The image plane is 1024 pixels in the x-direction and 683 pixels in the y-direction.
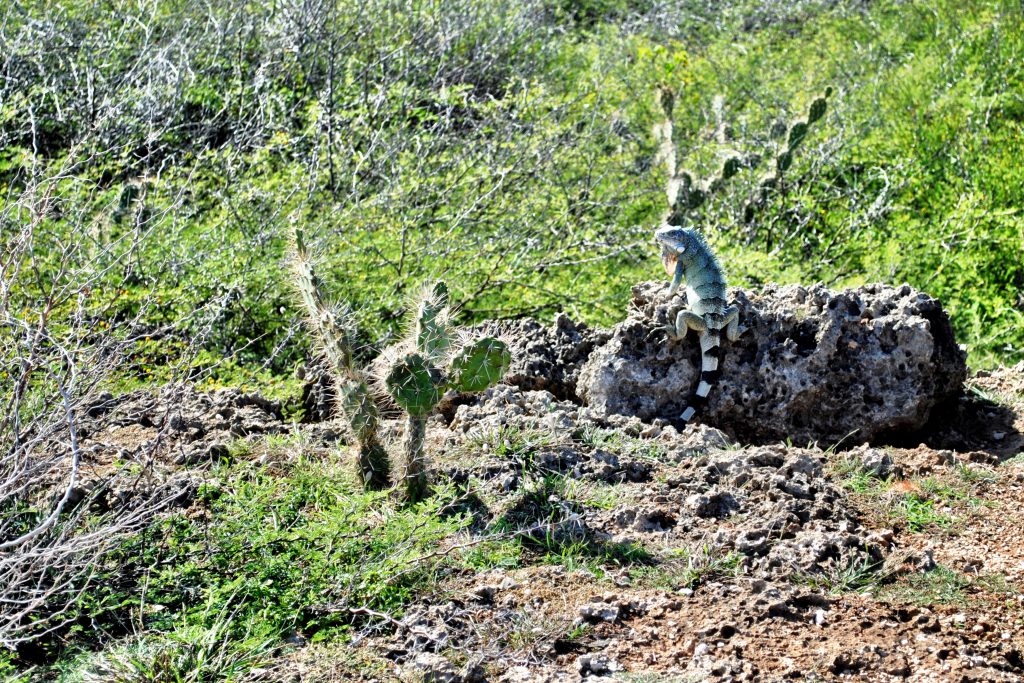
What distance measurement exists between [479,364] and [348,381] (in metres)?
0.49

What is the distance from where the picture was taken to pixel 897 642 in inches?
146

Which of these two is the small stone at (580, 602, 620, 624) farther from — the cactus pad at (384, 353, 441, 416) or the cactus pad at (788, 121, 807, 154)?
the cactus pad at (788, 121, 807, 154)

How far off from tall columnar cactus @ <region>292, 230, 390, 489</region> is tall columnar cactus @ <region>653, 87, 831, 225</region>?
4.25 meters

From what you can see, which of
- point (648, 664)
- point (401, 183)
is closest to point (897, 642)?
point (648, 664)

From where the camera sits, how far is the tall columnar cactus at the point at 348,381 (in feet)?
15.1

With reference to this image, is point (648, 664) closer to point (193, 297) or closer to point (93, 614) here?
point (93, 614)

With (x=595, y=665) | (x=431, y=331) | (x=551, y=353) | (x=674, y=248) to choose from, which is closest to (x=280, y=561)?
(x=431, y=331)

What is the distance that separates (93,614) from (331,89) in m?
5.60

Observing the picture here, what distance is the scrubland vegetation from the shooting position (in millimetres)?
4105

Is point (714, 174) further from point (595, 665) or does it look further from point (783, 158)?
point (595, 665)

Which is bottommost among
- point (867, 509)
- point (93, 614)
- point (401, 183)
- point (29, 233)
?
point (867, 509)

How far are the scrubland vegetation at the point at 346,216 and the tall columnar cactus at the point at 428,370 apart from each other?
8.3 inches

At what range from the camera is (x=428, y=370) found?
14.9 ft

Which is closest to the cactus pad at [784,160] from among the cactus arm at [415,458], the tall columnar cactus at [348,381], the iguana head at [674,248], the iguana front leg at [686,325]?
the iguana head at [674,248]
